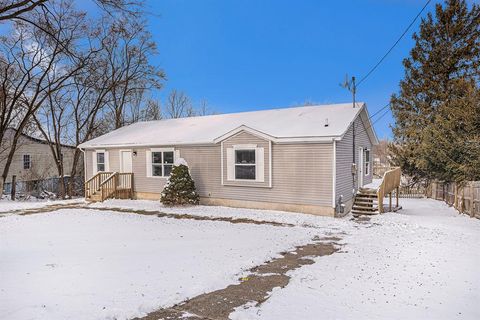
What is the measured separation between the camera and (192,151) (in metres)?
14.6

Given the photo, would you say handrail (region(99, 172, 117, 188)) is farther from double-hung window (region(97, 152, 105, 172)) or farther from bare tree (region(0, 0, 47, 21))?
bare tree (region(0, 0, 47, 21))

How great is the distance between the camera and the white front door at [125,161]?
16.5 metres

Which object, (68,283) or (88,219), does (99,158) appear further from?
(68,283)

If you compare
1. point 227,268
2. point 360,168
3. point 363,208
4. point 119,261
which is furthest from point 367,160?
point 119,261

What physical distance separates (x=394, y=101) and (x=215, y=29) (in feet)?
43.2

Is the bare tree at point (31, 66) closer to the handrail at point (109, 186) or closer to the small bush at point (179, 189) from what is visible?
the handrail at point (109, 186)

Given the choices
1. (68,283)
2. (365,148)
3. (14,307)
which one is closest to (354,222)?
(365,148)

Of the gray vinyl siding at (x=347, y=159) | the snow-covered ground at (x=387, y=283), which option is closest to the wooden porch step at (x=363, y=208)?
the gray vinyl siding at (x=347, y=159)

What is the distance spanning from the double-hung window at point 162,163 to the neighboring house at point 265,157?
0.04m

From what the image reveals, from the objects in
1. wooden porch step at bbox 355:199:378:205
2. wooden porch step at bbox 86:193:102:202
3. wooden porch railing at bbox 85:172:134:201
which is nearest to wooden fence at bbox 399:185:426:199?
wooden porch step at bbox 355:199:378:205

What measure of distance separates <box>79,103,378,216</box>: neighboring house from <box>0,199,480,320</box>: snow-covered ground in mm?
1749

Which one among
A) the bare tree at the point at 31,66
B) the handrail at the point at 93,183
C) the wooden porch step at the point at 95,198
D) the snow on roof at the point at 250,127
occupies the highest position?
the bare tree at the point at 31,66

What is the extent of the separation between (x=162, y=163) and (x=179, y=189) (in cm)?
232

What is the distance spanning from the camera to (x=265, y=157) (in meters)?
12.7
